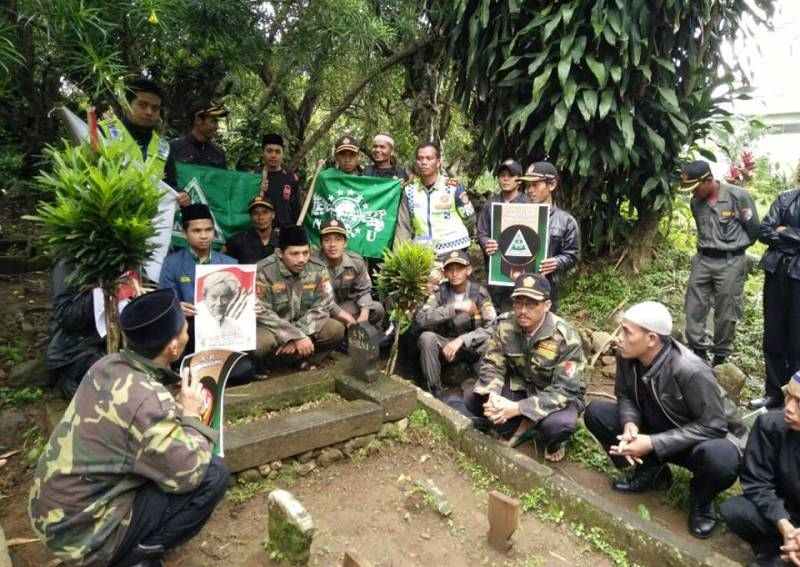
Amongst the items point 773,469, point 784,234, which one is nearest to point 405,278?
point 773,469

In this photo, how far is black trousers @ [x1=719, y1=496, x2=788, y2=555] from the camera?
9.96ft

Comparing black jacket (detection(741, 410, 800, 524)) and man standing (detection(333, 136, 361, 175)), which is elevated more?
man standing (detection(333, 136, 361, 175))

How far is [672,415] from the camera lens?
3.64m

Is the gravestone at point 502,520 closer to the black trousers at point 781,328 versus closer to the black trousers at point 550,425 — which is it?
the black trousers at point 550,425

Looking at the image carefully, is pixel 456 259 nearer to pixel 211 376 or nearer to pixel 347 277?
pixel 347 277

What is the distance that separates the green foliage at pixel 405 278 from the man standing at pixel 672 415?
1.57 m

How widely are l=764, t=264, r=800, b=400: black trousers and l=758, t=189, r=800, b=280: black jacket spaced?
7 cm

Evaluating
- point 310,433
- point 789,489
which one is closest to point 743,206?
point 789,489

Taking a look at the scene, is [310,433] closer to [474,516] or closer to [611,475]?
[474,516]

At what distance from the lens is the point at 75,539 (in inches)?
96.3

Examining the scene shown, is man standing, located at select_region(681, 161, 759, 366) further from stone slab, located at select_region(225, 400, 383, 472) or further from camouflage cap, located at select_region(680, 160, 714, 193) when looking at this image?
stone slab, located at select_region(225, 400, 383, 472)

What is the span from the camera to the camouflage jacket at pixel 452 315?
5.41m

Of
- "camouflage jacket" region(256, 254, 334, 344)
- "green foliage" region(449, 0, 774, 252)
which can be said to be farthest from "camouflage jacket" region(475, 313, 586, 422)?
"green foliage" region(449, 0, 774, 252)

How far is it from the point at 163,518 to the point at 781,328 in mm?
5257
